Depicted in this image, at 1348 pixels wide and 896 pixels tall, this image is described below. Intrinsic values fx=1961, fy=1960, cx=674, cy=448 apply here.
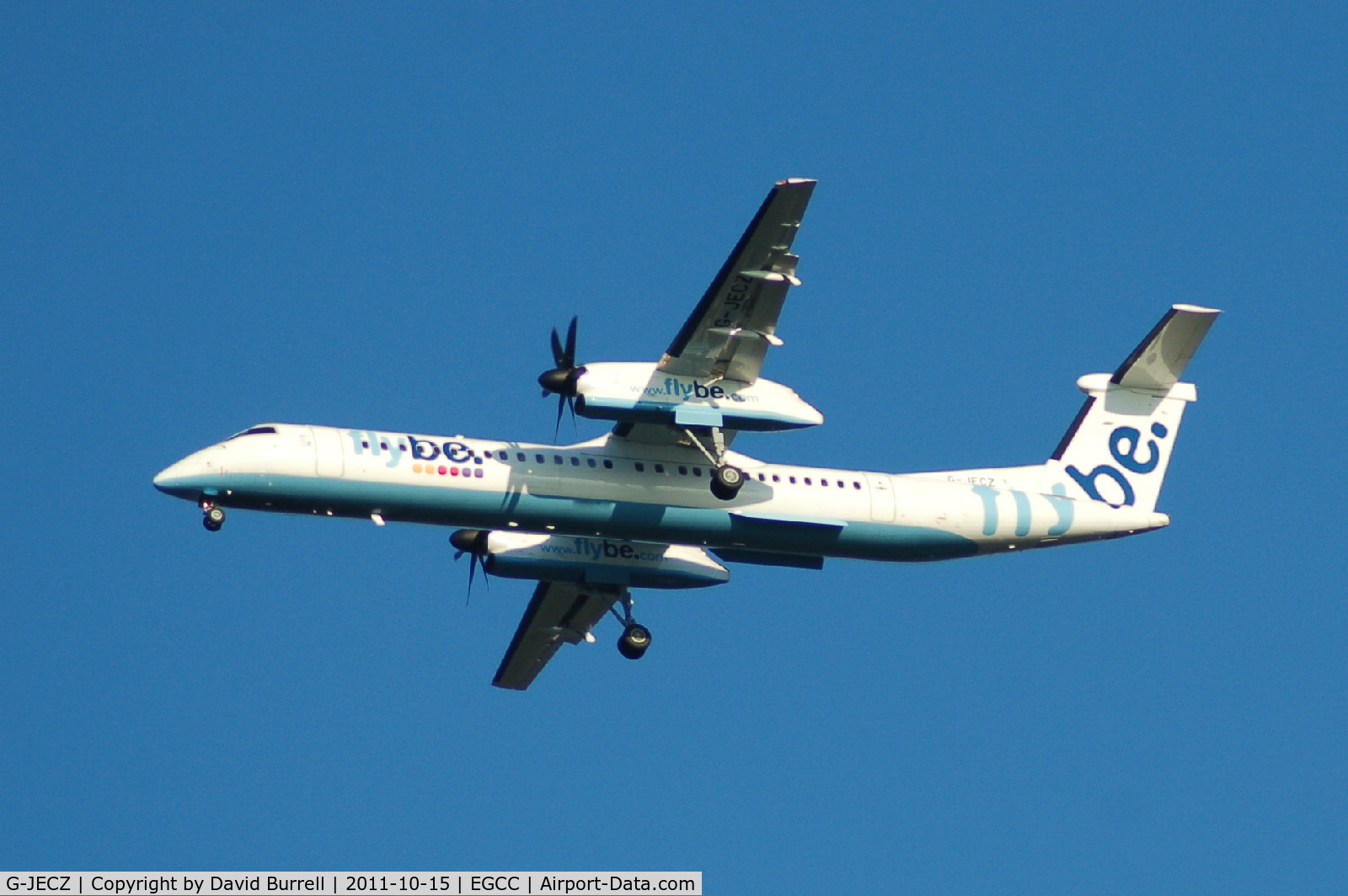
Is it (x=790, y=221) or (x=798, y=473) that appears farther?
(x=798, y=473)

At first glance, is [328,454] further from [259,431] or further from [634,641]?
[634,641]

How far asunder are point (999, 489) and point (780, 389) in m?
3.91

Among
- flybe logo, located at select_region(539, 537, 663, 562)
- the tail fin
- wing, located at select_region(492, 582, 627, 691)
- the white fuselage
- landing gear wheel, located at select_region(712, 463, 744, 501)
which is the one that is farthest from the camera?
wing, located at select_region(492, 582, 627, 691)

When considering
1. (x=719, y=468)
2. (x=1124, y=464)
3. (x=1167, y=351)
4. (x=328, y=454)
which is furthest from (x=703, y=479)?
(x=1167, y=351)

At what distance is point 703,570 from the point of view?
90.3ft

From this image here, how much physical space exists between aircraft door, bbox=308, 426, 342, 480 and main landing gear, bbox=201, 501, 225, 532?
4.16 ft

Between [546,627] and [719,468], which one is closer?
[719,468]

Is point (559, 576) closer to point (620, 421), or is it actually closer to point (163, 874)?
point (620, 421)

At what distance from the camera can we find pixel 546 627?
29.7 m

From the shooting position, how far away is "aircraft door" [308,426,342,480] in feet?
79.0

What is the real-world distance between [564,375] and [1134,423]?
29.0ft

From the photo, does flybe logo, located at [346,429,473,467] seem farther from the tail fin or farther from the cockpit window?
the tail fin

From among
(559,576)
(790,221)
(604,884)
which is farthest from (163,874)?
(790,221)

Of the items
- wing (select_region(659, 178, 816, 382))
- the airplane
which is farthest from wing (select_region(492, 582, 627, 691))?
wing (select_region(659, 178, 816, 382))
